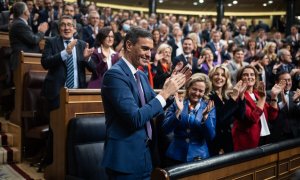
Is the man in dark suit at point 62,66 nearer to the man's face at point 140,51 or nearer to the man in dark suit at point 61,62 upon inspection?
the man in dark suit at point 61,62

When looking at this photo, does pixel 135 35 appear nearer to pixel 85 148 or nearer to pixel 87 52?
pixel 85 148

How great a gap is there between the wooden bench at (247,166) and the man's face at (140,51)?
0.36 m

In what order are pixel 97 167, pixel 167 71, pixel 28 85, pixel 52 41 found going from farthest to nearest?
pixel 167 71 → pixel 28 85 → pixel 52 41 → pixel 97 167

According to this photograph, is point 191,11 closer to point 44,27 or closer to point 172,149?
point 44,27

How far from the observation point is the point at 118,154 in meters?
1.17

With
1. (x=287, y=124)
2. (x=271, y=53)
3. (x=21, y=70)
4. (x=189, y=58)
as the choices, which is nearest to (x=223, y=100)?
(x=287, y=124)

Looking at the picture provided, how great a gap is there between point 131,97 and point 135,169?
0.23m

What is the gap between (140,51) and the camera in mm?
1219

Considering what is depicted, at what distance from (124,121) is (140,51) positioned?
24 cm

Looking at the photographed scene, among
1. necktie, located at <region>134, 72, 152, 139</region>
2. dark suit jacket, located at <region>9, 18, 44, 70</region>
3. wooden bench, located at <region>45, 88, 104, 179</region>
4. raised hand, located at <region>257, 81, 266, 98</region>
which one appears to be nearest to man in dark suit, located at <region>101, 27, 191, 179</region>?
necktie, located at <region>134, 72, 152, 139</region>

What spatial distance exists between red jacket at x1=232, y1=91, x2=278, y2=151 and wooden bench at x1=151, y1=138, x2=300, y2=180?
17 centimetres

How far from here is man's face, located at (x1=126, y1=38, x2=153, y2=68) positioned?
3.99 ft

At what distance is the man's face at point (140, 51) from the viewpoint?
1217 millimetres

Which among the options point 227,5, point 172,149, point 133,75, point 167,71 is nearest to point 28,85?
point 167,71
